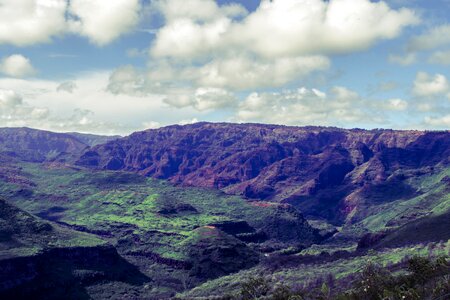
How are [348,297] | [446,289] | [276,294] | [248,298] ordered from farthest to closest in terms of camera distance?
1. [248,298]
2. [276,294]
3. [348,297]
4. [446,289]

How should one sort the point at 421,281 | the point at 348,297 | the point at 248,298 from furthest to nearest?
the point at 248,298 → the point at 421,281 → the point at 348,297

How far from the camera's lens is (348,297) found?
141 meters

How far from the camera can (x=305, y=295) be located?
18000 cm

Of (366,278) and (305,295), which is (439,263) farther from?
(305,295)

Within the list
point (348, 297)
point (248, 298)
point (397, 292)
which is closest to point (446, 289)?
point (397, 292)

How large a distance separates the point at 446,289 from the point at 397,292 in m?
11.6

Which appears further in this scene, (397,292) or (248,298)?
(248,298)

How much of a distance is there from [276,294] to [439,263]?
1986 inches

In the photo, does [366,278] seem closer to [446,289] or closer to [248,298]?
[446,289]

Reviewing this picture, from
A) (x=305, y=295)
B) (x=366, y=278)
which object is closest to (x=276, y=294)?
(x=305, y=295)

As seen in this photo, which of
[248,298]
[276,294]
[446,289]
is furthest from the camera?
[248,298]

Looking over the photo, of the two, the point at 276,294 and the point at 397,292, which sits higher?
the point at 397,292

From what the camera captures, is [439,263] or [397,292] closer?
[397,292]

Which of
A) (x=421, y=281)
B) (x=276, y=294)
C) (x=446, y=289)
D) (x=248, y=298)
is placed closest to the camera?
(x=446, y=289)
